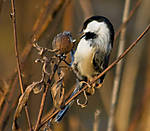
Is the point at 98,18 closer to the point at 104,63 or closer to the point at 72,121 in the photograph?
the point at 104,63

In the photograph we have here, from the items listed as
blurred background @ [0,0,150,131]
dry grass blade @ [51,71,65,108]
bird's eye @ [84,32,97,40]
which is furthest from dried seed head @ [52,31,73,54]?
bird's eye @ [84,32,97,40]

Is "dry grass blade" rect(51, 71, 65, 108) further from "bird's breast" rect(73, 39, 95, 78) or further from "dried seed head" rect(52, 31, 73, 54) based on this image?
"bird's breast" rect(73, 39, 95, 78)

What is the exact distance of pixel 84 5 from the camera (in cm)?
148

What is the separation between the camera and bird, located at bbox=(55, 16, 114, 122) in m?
1.20

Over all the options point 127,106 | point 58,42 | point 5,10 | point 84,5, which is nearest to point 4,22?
point 5,10

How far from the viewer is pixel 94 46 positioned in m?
1.19

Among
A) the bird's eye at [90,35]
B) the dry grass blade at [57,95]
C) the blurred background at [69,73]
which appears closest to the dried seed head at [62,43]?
the dry grass blade at [57,95]

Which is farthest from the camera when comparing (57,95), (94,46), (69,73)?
(69,73)

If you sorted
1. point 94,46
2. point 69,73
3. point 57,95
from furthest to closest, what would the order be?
1. point 69,73
2. point 94,46
3. point 57,95

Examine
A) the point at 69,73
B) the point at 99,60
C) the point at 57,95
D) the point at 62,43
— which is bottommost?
the point at 57,95

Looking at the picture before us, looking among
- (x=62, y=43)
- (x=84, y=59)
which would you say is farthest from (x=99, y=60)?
(x=62, y=43)

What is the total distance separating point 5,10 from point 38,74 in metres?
0.86

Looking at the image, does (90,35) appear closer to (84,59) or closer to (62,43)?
(84,59)

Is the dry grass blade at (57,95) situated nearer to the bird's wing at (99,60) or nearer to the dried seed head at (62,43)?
the dried seed head at (62,43)
